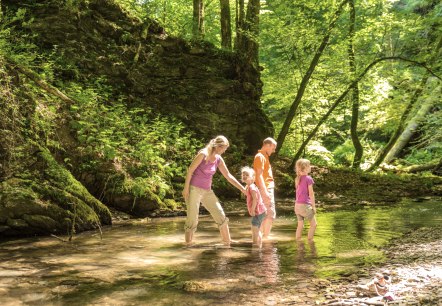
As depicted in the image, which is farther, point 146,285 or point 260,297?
point 146,285

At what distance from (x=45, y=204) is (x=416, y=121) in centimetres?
2156

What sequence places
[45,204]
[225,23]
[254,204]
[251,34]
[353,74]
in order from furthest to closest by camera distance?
[225,23], [353,74], [251,34], [45,204], [254,204]

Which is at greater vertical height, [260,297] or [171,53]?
[171,53]

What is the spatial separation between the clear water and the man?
1.34ft

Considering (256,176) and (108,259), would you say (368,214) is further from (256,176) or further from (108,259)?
(108,259)

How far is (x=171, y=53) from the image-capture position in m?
18.2

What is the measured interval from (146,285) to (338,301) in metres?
2.21

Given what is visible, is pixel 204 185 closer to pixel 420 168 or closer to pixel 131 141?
pixel 131 141

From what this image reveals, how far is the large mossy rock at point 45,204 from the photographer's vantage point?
804cm

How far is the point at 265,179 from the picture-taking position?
8031mm

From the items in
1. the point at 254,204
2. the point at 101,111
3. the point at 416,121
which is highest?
the point at 416,121

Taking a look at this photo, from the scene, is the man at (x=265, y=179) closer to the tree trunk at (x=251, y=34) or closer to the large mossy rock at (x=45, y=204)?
the large mossy rock at (x=45, y=204)

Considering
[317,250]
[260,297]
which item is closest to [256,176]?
[317,250]

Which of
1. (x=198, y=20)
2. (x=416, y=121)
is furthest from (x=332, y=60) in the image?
(x=416, y=121)
